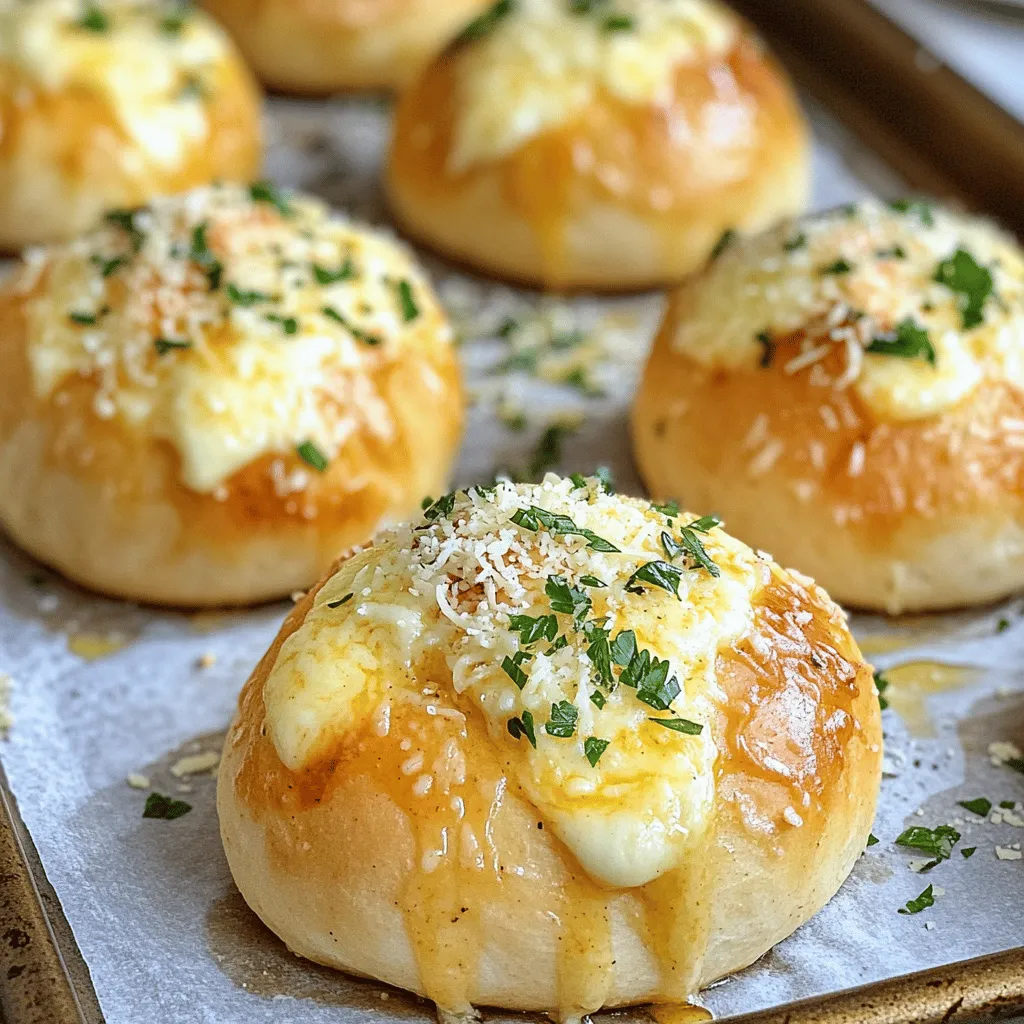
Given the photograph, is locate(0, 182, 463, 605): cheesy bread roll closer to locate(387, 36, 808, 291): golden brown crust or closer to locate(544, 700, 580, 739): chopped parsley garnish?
locate(387, 36, 808, 291): golden brown crust

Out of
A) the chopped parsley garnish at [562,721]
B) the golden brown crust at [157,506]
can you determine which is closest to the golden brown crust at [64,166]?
the golden brown crust at [157,506]

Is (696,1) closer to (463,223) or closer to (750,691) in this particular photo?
(463,223)

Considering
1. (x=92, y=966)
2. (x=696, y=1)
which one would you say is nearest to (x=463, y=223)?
(x=696, y=1)

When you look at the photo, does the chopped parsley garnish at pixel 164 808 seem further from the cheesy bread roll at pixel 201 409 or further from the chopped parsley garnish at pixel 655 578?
the chopped parsley garnish at pixel 655 578

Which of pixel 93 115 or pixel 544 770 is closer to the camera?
pixel 544 770

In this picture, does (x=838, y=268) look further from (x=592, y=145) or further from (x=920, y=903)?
(x=920, y=903)

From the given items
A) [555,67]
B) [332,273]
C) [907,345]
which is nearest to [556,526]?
[907,345]

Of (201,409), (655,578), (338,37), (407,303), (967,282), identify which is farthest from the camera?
(338,37)

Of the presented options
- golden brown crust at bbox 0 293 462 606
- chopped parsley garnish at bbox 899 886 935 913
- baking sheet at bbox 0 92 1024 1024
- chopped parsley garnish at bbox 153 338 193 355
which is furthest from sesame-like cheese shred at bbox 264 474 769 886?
chopped parsley garnish at bbox 153 338 193 355
